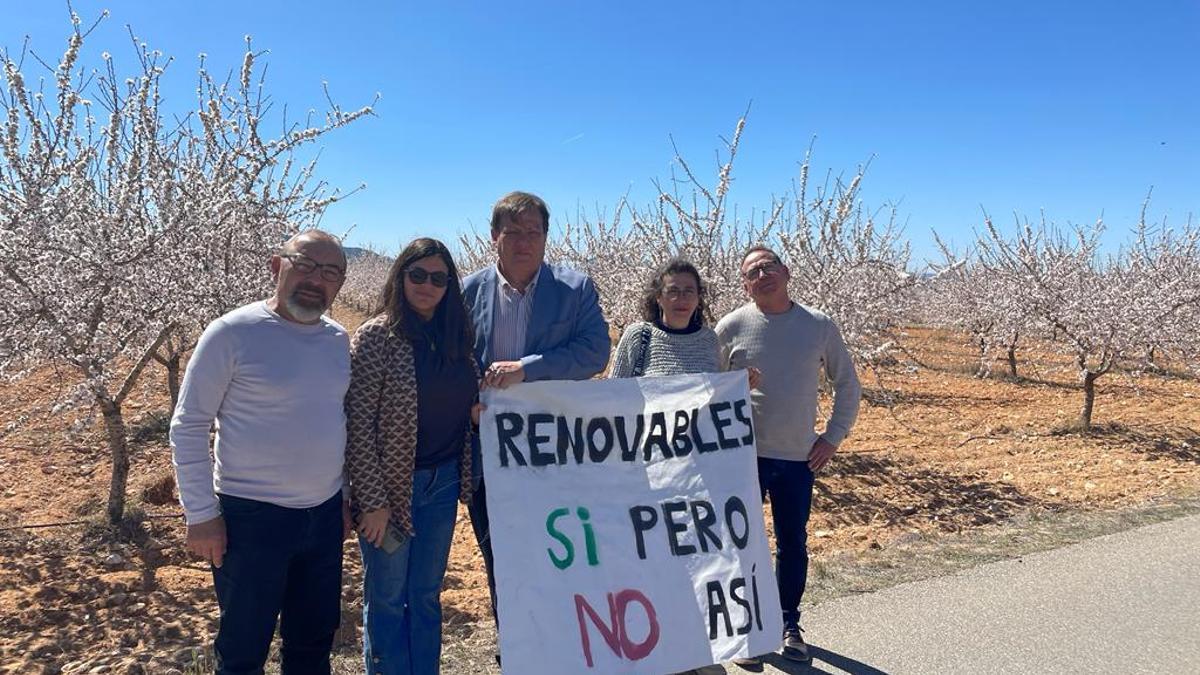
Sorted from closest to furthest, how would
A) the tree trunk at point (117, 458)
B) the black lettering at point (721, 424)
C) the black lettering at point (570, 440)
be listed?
the black lettering at point (570, 440), the black lettering at point (721, 424), the tree trunk at point (117, 458)

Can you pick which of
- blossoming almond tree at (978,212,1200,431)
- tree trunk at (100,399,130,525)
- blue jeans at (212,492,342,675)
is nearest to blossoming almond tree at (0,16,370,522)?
tree trunk at (100,399,130,525)

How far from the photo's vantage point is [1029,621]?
396cm

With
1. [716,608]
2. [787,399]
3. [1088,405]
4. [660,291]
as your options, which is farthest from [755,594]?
[1088,405]

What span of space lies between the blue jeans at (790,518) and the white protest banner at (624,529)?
13.7 inches

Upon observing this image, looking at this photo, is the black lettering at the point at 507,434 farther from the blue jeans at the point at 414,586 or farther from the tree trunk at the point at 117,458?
the tree trunk at the point at 117,458

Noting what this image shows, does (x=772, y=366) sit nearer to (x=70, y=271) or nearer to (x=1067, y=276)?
(x=70, y=271)

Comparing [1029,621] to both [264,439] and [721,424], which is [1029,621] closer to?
[721,424]

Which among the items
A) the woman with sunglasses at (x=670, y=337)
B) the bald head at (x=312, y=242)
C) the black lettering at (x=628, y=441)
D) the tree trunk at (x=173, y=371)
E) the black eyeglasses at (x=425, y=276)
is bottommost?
the black lettering at (x=628, y=441)

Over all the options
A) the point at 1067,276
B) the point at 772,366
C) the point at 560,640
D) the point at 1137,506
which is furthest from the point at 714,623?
the point at 1067,276

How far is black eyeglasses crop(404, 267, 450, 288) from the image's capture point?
261cm

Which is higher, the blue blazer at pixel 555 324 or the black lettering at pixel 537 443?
the blue blazer at pixel 555 324

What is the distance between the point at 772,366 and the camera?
354 cm

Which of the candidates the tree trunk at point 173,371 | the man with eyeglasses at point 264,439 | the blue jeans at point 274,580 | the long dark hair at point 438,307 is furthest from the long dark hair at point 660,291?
the tree trunk at point 173,371

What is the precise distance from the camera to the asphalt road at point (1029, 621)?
3.54 m
